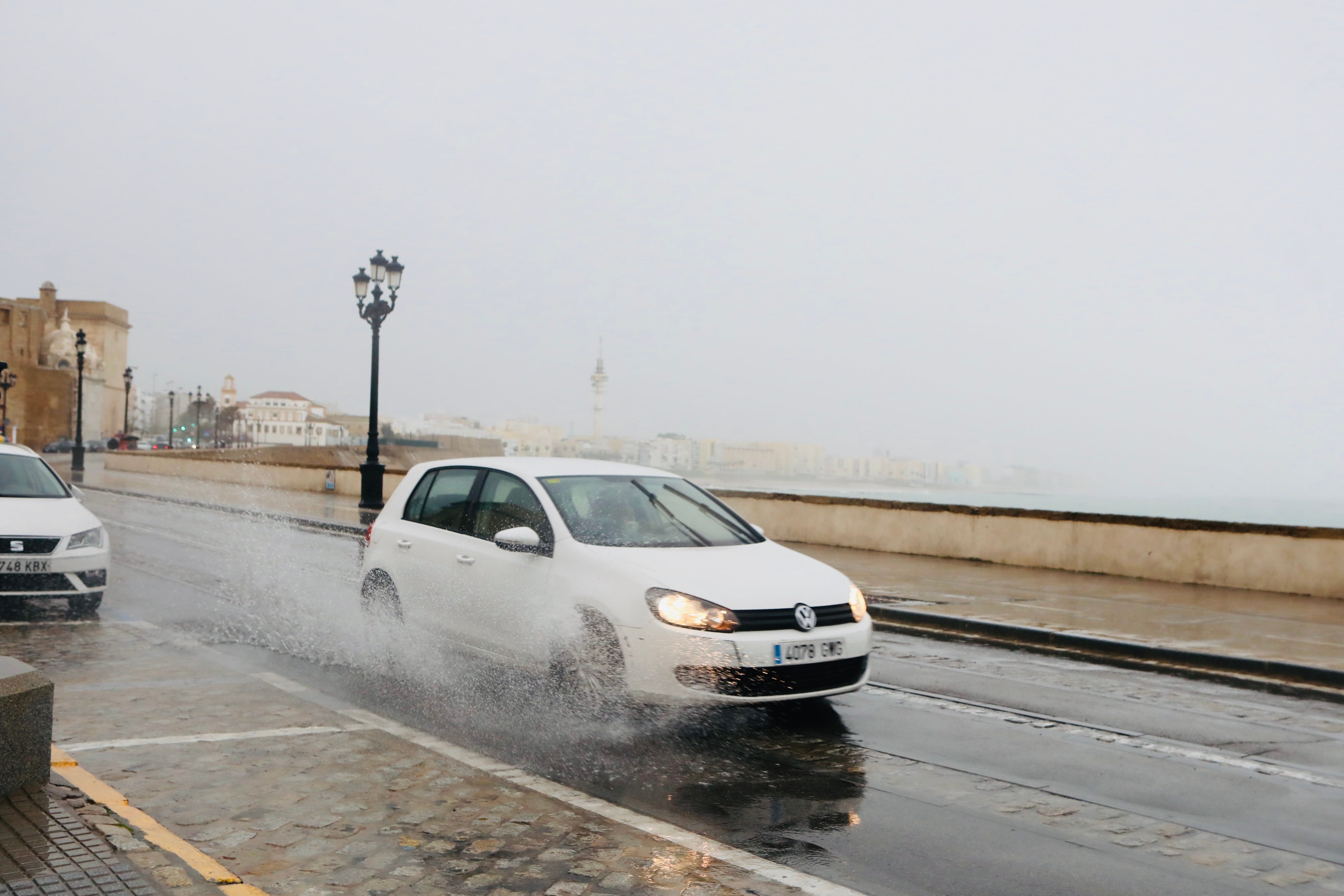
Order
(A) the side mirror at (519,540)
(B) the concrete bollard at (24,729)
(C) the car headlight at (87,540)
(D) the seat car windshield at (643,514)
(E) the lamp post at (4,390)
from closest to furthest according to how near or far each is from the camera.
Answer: (B) the concrete bollard at (24,729) < (A) the side mirror at (519,540) < (D) the seat car windshield at (643,514) < (C) the car headlight at (87,540) < (E) the lamp post at (4,390)

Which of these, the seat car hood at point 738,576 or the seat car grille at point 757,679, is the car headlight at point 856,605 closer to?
the seat car hood at point 738,576

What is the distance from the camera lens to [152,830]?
425 cm

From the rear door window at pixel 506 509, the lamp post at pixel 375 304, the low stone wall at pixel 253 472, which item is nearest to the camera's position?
the rear door window at pixel 506 509

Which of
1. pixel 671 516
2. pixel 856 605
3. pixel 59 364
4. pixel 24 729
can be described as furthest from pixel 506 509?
pixel 59 364

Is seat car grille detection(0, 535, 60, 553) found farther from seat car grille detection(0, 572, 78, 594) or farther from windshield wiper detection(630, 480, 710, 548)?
windshield wiper detection(630, 480, 710, 548)

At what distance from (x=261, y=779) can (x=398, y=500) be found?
11.1ft

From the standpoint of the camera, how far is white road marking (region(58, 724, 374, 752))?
5602 mm

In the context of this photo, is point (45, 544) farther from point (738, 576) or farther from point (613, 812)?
point (613, 812)

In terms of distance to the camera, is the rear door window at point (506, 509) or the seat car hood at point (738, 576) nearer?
the seat car hood at point (738, 576)

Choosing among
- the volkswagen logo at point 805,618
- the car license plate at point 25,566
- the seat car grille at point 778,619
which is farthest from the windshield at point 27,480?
the volkswagen logo at point 805,618

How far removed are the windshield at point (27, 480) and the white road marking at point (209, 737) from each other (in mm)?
5556

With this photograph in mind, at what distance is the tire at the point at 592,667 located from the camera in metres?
6.11

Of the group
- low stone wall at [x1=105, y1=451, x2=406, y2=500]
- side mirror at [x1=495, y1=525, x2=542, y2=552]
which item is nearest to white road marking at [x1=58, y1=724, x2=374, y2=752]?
side mirror at [x1=495, y1=525, x2=542, y2=552]

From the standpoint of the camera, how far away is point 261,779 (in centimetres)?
512
